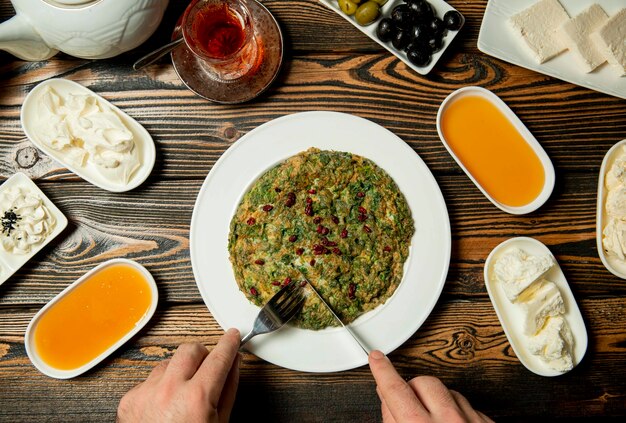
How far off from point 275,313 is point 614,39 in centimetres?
175

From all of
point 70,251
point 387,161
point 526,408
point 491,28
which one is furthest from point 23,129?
point 526,408

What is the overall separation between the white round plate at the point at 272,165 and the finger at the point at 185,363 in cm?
18

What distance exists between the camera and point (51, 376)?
74.2 inches

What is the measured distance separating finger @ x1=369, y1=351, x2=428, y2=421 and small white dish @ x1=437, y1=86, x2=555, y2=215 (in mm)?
808

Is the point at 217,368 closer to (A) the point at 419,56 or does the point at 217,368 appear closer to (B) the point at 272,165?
(B) the point at 272,165

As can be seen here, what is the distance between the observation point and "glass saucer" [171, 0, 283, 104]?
6.32 ft

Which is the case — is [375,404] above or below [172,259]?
below

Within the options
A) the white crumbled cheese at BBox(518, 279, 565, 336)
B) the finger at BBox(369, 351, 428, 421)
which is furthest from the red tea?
the white crumbled cheese at BBox(518, 279, 565, 336)

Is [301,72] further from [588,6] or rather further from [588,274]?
[588,274]

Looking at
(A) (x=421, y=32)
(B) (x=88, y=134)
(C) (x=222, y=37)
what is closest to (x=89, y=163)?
(B) (x=88, y=134)

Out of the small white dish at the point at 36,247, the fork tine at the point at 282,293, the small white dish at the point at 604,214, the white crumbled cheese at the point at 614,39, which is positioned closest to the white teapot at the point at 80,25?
the small white dish at the point at 36,247

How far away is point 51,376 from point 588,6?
2641 mm

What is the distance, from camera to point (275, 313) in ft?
5.82

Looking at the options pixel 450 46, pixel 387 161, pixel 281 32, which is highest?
pixel 450 46
